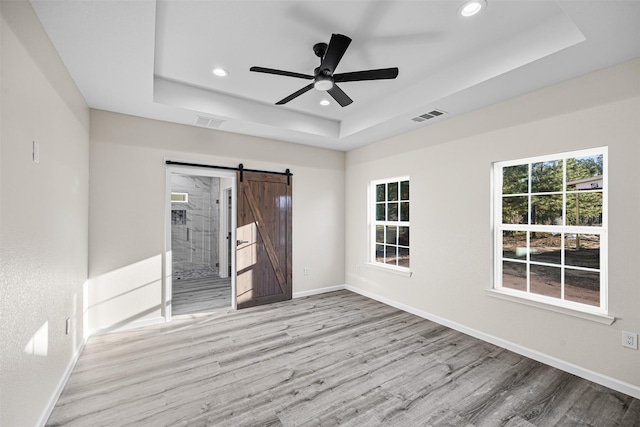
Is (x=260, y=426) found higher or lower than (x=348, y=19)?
lower

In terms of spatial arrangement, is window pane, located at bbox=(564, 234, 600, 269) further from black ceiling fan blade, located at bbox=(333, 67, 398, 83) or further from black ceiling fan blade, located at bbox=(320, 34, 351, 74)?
black ceiling fan blade, located at bbox=(320, 34, 351, 74)

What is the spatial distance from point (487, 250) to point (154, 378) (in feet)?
11.5

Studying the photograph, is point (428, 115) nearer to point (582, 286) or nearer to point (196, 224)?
point (582, 286)

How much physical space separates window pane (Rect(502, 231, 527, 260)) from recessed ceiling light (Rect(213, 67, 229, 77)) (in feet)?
11.4

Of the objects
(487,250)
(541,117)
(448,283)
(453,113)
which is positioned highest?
(453,113)

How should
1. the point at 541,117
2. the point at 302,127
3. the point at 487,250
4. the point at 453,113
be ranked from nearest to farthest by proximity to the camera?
the point at 541,117
the point at 487,250
the point at 453,113
the point at 302,127

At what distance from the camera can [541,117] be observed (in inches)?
105

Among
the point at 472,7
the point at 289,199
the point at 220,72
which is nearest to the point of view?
the point at 472,7

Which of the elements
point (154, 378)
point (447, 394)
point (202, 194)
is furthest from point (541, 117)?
point (202, 194)

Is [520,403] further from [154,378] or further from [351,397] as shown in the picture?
[154,378]

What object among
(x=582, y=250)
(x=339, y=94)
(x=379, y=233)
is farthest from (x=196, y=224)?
(x=582, y=250)

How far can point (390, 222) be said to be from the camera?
452 centimetres

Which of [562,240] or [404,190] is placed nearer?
[562,240]

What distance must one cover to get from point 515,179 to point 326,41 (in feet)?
7.92
